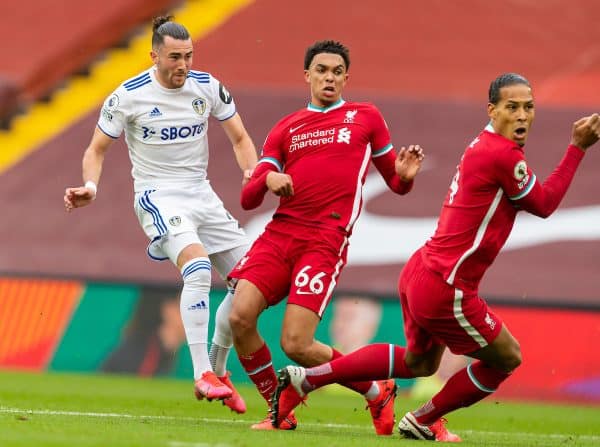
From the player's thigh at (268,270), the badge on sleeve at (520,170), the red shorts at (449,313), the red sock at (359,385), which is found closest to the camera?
the badge on sleeve at (520,170)

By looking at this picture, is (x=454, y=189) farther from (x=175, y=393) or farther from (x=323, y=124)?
(x=175, y=393)

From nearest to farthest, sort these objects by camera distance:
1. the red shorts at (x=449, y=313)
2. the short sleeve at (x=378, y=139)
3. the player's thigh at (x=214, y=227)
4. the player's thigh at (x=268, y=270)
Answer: the red shorts at (x=449, y=313) < the player's thigh at (x=268, y=270) < the short sleeve at (x=378, y=139) < the player's thigh at (x=214, y=227)

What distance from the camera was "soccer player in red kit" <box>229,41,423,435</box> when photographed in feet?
25.4

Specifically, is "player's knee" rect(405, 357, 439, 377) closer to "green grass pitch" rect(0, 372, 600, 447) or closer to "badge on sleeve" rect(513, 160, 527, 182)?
"green grass pitch" rect(0, 372, 600, 447)

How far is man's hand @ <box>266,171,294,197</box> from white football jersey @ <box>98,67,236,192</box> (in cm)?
106

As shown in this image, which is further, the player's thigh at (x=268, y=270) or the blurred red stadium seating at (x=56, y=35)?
the blurred red stadium seating at (x=56, y=35)

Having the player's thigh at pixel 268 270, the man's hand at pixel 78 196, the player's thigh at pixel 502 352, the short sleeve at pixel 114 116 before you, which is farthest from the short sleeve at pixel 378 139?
the man's hand at pixel 78 196

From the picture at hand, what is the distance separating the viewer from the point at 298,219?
7.96 m

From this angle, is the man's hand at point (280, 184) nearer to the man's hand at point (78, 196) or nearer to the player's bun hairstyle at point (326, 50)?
the player's bun hairstyle at point (326, 50)

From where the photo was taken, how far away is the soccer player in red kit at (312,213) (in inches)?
305

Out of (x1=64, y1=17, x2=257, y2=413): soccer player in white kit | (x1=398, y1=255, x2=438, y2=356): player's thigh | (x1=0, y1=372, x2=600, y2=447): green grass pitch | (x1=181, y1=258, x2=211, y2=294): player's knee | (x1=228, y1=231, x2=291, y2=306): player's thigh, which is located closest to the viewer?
(x1=0, y1=372, x2=600, y2=447): green grass pitch

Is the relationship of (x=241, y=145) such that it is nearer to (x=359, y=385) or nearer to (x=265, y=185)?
(x=265, y=185)

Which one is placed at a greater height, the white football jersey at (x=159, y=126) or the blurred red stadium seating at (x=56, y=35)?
the white football jersey at (x=159, y=126)

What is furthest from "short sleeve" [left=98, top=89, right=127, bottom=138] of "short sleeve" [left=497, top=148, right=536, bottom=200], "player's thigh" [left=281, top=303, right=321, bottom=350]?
"short sleeve" [left=497, top=148, right=536, bottom=200]
